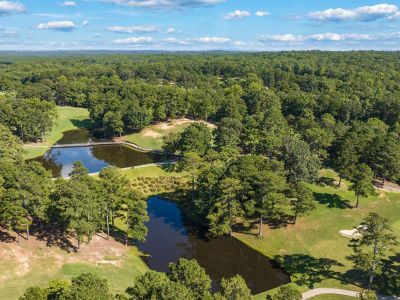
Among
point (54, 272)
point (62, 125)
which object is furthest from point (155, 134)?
point (54, 272)

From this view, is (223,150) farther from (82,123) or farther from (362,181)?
(82,123)

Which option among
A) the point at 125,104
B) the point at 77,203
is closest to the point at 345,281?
the point at 77,203

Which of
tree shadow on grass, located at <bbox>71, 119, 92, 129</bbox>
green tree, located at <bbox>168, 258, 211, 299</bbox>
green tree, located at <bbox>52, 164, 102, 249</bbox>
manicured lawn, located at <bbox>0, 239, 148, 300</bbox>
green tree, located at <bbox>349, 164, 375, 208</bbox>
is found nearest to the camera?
green tree, located at <bbox>168, 258, 211, 299</bbox>

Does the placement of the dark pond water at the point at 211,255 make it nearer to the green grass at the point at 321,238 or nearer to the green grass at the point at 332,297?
the green grass at the point at 321,238

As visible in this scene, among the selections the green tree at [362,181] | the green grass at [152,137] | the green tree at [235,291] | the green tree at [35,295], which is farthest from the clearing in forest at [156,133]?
the green tree at [35,295]

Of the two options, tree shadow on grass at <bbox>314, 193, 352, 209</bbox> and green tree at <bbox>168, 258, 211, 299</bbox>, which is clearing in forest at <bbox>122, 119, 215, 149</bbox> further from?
green tree at <bbox>168, 258, 211, 299</bbox>

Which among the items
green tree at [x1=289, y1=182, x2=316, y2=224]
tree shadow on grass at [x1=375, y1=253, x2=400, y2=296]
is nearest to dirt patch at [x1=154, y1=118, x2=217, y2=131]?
green tree at [x1=289, y1=182, x2=316, y2=224]

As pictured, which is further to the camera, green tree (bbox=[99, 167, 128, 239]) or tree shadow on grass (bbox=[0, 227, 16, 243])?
green tree (bbox=[99, 167, 128, 239])
